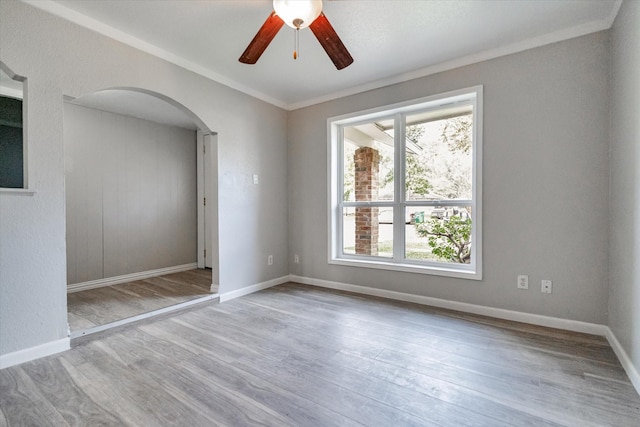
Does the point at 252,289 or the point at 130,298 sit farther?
the point at 252,289

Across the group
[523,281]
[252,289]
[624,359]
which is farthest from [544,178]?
[252,289]

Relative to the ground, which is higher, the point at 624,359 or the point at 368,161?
the point at 368,161

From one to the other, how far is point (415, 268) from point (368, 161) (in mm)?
1422

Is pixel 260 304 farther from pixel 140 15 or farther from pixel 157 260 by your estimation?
pixel 140 15

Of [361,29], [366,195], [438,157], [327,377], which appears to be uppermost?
[361,29]

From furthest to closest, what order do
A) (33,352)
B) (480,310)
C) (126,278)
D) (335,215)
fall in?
(126,278), (335,215), (480,310), (33,352)

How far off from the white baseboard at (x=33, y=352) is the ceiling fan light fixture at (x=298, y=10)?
106 inches

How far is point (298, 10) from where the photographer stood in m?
1.66

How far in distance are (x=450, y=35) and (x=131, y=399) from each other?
340 cm

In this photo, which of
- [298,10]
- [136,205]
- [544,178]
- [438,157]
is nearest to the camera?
[298,10]

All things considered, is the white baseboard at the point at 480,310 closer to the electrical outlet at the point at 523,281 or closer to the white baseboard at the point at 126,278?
the electrical outlet at the point at 523,281

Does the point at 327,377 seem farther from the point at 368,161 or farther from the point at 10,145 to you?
the point at 10,145

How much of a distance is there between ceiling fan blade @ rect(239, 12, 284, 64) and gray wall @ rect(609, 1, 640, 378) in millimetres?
2154

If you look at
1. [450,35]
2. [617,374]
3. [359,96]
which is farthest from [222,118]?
[617,374]
